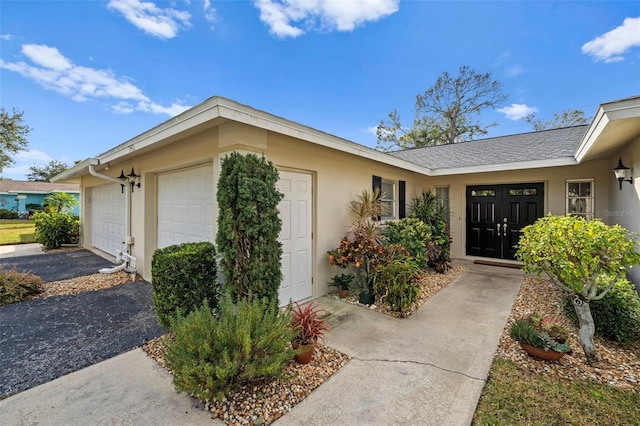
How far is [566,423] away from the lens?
2.04 meters

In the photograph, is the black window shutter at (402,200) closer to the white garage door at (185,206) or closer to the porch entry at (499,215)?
the porch entry at (499,215)

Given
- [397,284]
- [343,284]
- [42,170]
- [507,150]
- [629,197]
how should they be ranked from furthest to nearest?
[42,170], [507,150], [343,284], [629,197], [397,284]

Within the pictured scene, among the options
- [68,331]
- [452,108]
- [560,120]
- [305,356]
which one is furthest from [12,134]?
[560,120]

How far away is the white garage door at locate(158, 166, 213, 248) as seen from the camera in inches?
171

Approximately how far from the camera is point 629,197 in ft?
15.4

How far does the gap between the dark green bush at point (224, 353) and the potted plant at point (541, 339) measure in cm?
269

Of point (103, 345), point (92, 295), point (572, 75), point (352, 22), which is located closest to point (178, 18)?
point (352, 22)

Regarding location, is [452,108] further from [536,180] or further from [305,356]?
[305,356]

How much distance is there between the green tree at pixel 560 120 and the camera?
18.5 m

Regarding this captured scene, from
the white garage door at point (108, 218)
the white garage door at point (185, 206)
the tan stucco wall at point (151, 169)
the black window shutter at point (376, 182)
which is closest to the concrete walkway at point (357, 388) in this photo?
the white garage door at point (185, 206)

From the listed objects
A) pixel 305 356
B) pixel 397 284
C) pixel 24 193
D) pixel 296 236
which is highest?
pixel 24 193

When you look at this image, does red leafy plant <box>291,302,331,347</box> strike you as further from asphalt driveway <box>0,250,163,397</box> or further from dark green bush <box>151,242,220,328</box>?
asphalt driveway <box>0,250,163,397</box>

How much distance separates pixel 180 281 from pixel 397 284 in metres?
3.04

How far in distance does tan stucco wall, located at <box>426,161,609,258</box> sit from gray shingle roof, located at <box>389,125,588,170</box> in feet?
1.87
